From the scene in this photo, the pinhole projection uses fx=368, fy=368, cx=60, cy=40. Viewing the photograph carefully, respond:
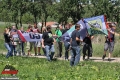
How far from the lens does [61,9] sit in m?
75.9

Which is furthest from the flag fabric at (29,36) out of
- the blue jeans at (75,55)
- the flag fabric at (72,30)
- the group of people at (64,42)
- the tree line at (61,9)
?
Result: the tree line at (61,9)

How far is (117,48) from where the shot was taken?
23062 millimetres

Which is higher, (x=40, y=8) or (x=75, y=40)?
(x=75, y=40)

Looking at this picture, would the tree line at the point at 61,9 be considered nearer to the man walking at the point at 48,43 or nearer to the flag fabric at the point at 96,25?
the flag fabric at the point at 96,25

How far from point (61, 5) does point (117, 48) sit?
176 ft

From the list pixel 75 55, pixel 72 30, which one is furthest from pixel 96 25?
pixel 75 55

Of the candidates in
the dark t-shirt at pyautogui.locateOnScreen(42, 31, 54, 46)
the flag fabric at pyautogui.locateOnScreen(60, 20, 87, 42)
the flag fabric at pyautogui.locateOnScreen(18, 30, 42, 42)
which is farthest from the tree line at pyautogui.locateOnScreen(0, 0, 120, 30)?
the dark t-shirt at pyautogui.locateOnScreen(42, 31, 54, 46)

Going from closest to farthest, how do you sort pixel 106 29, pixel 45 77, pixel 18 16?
pixel 45 77 < pixel 106 29 < pixel 18 16

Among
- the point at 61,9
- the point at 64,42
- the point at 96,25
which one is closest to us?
the point at 96,25

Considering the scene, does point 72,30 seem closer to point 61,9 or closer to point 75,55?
point 75,55

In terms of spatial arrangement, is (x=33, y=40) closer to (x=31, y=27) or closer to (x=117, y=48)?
(x=31, y=27)

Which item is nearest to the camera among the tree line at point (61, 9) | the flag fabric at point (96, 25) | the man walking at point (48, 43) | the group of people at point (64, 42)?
the group of people at point (64, 42)

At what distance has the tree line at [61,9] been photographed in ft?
226

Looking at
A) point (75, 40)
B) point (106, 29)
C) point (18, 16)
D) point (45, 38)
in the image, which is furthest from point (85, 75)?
point (18, 16)
